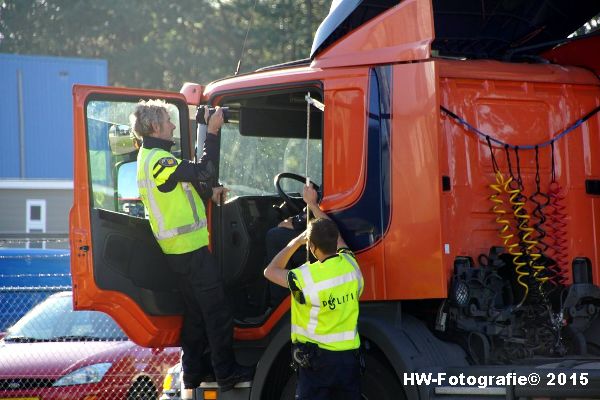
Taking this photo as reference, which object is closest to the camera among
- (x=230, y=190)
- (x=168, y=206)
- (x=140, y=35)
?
(x=168, y=206)

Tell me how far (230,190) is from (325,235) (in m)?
1.59

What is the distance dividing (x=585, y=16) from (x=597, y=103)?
0.88 metres

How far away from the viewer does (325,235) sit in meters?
5.68

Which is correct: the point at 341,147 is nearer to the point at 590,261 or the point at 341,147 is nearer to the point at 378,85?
the point at 378,85

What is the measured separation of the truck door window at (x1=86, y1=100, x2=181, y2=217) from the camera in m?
6.60

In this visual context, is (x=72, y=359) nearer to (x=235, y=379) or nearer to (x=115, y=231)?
(x=115, y=231)

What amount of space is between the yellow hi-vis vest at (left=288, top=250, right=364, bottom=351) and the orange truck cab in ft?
0.76

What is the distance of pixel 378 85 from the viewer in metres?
5.97

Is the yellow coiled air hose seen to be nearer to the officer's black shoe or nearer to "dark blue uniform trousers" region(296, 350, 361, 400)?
"dark blue uniform trousers" region(296, 350, 361, 400)

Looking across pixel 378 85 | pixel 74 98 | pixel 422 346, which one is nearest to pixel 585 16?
pixel 378 85

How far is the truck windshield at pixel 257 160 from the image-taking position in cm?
717

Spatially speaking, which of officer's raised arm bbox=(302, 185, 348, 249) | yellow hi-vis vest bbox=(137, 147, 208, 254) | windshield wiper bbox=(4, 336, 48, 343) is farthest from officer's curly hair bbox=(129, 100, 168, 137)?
windshield wiper bbox=(4, 336, 48, 343)

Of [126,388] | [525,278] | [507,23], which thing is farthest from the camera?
Answer: [126,388]

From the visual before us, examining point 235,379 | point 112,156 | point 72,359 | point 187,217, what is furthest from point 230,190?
point 72,359
